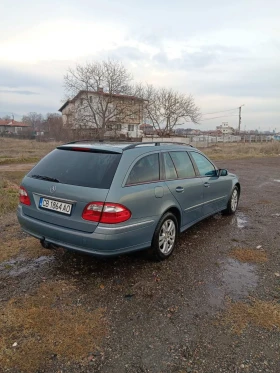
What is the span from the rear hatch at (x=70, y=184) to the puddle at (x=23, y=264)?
0.70 meters

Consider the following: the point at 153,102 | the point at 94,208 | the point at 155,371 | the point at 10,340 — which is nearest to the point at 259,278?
the point at 155,371

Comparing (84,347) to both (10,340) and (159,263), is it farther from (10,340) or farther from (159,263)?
(159,263)

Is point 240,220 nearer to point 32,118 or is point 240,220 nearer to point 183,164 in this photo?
point 183,164

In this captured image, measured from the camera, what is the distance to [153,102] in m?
43.4

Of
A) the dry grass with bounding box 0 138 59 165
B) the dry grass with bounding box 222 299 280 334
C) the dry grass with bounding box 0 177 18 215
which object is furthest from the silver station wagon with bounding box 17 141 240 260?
the dry grass with bounding box 0 138 59 165

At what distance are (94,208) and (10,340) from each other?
140cm

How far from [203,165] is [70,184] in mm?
2712

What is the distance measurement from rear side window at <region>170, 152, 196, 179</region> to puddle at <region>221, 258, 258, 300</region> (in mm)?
1430

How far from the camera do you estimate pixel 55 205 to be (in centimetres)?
327

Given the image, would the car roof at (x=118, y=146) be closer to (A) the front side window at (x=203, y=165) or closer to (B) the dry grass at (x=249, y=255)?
(A) the front side window at (x=203, y=165)

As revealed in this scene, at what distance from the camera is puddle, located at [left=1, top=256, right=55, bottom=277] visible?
3529mm

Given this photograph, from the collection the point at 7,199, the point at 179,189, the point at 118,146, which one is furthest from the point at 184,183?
the point at 7,199

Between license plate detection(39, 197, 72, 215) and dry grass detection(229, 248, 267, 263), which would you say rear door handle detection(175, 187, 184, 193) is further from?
license plate detection(39, 197, 72, 215)

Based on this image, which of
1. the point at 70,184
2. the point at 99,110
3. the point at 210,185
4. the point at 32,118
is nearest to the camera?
the point at 70,184
